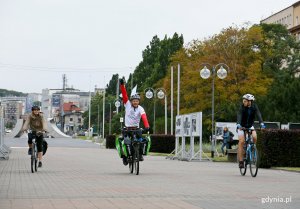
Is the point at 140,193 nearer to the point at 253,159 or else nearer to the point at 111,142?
the point at 253,159

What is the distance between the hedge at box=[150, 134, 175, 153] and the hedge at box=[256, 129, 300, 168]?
985 inches

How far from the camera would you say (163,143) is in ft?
171

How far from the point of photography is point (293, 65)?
3477 inches

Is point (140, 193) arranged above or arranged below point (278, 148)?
below

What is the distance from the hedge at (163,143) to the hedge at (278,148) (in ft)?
82.1

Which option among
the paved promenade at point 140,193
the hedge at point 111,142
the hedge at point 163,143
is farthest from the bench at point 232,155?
the hedge at point 111,142

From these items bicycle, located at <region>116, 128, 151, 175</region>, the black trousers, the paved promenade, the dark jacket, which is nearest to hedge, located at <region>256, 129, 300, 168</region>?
the dark jacket

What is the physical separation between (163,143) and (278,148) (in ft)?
89.0

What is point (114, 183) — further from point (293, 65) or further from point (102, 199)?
point (293, 65)

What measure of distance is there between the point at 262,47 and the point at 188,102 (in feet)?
31.3

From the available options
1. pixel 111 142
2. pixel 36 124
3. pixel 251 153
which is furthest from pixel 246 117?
pixel 111 142

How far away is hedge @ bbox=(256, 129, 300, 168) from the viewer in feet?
81.5

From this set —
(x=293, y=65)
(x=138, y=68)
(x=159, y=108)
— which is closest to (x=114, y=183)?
(x=293, y=65)

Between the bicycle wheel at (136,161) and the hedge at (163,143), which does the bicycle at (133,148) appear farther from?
the hedge at (163,143)
